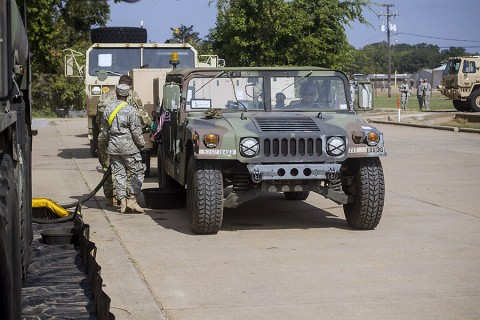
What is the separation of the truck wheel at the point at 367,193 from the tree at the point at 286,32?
2263cm

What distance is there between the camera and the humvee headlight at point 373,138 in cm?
959

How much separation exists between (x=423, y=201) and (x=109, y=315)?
799cm

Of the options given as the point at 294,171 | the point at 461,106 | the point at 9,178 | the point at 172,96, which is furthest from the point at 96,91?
the point at 461,106

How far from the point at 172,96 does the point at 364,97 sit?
2189mm

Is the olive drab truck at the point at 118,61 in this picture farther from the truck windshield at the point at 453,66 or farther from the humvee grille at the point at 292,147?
the truck windshield at the point at 453,66

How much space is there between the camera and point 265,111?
10.7 m

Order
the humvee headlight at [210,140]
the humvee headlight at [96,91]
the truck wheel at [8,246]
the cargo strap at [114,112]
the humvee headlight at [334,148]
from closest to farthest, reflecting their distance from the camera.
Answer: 1. the truck wheel at [8,246]
2. the humvee headlight at [210,140]
3. the humvee headlight at [334,148]
4. the cargo strap at [114,112]
5. the humvee headlight at [96,91]

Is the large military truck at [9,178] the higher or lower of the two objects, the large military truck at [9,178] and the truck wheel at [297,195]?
the higher

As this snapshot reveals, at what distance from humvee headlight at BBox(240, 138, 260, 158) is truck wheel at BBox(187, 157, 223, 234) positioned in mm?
367

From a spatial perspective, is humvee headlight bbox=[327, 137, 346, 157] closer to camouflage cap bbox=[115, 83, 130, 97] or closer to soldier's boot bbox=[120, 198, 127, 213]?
camouflage cap bbox=[115, 83, 130, 97]

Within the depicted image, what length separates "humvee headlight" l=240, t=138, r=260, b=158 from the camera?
9375mm

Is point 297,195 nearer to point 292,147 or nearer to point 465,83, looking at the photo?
point 292,147

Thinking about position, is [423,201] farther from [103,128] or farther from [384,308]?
[384,308]

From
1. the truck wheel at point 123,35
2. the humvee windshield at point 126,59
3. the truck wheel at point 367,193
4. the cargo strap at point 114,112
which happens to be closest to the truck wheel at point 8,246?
the truck wheel at point 367,193
